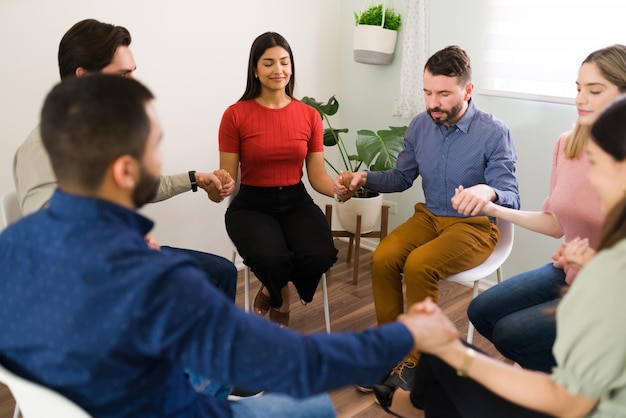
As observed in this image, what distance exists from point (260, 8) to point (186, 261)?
2536 mm

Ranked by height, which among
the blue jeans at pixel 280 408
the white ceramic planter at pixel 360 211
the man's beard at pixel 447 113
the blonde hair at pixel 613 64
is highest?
the blonde hair at pixel 613 64

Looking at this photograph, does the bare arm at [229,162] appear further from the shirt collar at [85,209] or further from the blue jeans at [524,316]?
the shirt collar at [85,209]

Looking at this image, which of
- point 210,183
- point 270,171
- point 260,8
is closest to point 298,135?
point 270,171

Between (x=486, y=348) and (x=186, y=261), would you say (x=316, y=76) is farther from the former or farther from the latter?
(x=186, y=261)

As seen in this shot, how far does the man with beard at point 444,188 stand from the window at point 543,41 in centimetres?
51

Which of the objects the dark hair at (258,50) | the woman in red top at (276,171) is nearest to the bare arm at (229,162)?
the woman in red top at (276,171)

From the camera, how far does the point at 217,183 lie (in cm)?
219

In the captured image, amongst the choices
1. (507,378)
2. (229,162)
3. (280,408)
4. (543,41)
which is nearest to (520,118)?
(543,41)

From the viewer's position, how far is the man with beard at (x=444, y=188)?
2.10 meters

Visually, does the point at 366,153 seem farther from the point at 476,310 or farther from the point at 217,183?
the point at 476,310

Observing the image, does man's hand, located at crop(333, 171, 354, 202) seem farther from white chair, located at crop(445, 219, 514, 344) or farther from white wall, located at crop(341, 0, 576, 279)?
white wall, located at crop(341, 0, 576, 279)

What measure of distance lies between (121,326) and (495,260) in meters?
1.71

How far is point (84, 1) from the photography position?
8.13 ft

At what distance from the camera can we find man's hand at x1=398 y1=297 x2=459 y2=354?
106cm
